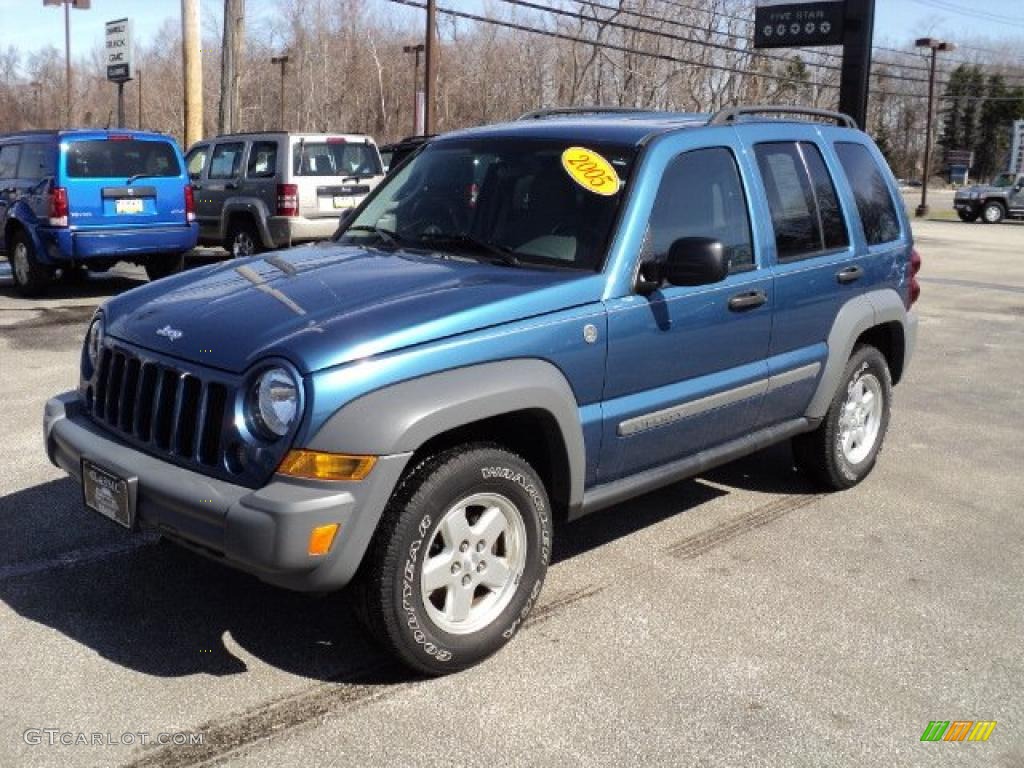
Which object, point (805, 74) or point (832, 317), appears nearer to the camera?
point (832, 317)

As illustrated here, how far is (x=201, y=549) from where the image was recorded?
10.6 ft

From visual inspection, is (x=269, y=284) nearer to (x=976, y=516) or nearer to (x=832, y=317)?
(x=832, y=317)

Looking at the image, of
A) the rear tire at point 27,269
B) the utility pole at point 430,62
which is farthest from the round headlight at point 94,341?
the utility pole at point 430,62

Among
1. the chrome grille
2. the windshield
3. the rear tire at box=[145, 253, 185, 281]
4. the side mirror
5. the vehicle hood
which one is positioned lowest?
the rear tire at box=[145, 253, 185, 281]

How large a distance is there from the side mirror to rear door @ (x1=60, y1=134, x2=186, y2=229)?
29.8 feet

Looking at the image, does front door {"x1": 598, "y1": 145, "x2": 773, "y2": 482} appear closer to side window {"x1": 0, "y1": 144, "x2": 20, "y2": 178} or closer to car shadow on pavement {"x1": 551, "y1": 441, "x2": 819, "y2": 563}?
car shadow on pavement {"x1": 551, "y1": 441, "x2": 819, "y2": 563}

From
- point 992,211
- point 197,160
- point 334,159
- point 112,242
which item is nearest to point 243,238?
point 334,159

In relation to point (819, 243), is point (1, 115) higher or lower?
higher

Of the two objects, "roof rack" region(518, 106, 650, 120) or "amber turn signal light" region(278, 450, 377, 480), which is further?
"roof rack" region(518, 106, 650, 120)

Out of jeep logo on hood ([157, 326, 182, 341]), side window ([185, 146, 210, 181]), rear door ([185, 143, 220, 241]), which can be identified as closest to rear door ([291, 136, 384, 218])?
rear door ([185, 143, 220, 241])

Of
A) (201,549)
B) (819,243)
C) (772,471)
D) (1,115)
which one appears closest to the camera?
(201,549)

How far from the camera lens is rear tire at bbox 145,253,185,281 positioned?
12.2 m

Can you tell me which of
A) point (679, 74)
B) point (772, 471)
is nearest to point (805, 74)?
point (679, 74)

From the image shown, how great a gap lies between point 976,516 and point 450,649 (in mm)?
3139
